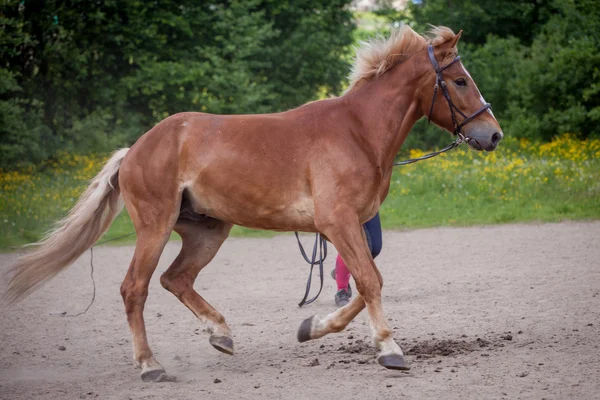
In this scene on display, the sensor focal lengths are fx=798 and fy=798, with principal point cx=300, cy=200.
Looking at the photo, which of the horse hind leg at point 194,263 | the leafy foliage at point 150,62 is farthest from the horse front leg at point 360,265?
the leafy foliage at point 150,62

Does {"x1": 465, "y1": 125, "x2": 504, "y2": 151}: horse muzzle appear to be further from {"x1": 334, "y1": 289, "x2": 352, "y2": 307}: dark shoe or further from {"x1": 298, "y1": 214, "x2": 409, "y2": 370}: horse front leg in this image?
{"x1": 334, "y1": 289, "x2": 352, "y2": 307}: dark shoe

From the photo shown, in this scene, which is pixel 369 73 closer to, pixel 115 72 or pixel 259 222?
pixel 259 222

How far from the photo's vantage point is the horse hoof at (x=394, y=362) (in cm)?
505

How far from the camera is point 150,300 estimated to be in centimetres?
835

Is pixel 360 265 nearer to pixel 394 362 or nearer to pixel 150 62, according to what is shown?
pixel 394 362

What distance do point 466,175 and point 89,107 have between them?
10.4 m

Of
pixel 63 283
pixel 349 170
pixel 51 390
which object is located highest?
pixel 349 170

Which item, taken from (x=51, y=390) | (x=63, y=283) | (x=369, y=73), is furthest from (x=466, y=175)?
(x=51, y=390)

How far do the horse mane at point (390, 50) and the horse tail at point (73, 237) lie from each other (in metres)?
1.91

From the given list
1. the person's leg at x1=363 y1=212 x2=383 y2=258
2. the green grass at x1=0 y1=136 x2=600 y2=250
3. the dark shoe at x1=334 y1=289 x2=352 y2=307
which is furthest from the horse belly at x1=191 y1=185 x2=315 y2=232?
the green grass at x1=0 y1=136 x2=600 y2=250

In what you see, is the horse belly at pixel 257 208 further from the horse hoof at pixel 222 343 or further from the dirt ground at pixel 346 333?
the dirt ground at pixel 346 333

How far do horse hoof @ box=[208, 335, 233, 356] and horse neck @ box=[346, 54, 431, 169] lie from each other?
166 cm

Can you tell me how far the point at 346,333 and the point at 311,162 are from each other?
1797 mm

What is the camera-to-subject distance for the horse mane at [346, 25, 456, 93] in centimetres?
566
